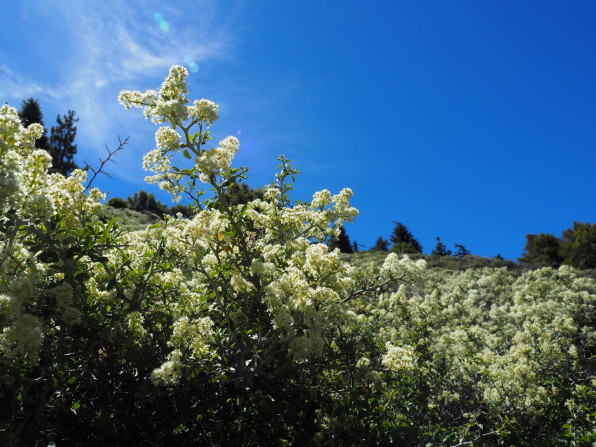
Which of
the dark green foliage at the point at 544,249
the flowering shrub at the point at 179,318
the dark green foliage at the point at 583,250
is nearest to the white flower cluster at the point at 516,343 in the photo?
A: the flowering shrub at the point at 179,318

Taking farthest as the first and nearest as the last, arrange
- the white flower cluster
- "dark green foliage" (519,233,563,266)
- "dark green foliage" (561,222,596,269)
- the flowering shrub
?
"dark green foliage" (519,233,563,266)
"dark green foliage" (561,222,596,269)
the white flower cluster
the flowering shrub

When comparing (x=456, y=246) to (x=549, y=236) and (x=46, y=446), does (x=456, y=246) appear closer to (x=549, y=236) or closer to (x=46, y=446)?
(x=549, y=236)

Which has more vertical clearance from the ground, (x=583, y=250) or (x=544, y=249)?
(x=544, y=249)

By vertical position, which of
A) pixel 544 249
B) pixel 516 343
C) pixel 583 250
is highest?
pixel 544 249

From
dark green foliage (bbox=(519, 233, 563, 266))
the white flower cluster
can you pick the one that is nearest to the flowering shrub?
the white flower cluster

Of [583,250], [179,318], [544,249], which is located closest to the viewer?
[179,318]

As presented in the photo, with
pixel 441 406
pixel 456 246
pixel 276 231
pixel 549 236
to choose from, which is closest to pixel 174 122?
pixel 276 231

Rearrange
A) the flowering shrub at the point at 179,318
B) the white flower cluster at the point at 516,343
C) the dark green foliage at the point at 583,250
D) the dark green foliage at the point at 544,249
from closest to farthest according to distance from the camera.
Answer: the flowering shrub at the point at 179,318
the white flower cluster at the point at 516,343
the dark green foliage at the point at 583,250
the dark green foliage at the point at 544,249

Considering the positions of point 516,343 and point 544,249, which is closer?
point 516,343

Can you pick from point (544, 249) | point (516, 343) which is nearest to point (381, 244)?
point (544, 249)

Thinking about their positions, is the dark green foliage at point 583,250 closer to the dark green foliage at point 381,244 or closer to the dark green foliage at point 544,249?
the dark green foliage at point 544,249

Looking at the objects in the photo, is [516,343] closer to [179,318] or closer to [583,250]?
[179,318]

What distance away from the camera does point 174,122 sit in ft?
10.5

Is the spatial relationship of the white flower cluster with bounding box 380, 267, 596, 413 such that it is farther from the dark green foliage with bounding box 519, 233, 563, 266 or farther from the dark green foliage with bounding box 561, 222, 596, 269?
the dark green foliage with bounding box 519, 233, 563, 266
